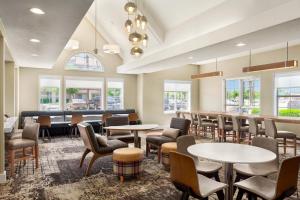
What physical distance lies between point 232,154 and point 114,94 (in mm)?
8006

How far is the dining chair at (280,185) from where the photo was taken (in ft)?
7.29

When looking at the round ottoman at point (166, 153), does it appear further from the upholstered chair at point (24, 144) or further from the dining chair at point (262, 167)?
the upholstered chair at point (24, 144)

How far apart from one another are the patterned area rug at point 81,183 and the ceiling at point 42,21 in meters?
2.58

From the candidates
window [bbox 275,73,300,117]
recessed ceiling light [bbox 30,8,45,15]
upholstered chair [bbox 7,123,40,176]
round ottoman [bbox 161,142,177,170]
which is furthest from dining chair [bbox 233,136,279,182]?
window [bbox 275,73,300,117]

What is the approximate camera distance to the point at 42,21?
3504 mm

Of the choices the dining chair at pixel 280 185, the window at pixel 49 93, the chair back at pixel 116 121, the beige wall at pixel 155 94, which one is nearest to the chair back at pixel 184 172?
the dining chair at pixel 280 185

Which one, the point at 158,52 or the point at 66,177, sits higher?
the point at 158,52

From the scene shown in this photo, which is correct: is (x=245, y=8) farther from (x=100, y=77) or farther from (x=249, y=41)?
(x=100, y=77)

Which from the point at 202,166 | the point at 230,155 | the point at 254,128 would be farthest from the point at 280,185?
the point at 254,128

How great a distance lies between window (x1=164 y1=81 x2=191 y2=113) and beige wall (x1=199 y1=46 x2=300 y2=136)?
70 cm

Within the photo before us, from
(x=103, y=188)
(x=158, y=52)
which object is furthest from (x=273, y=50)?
(x=103, y=188)

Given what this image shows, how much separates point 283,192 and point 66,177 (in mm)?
3383

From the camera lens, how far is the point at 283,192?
89.8 inches

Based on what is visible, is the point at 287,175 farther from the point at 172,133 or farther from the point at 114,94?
the point at 114,94
